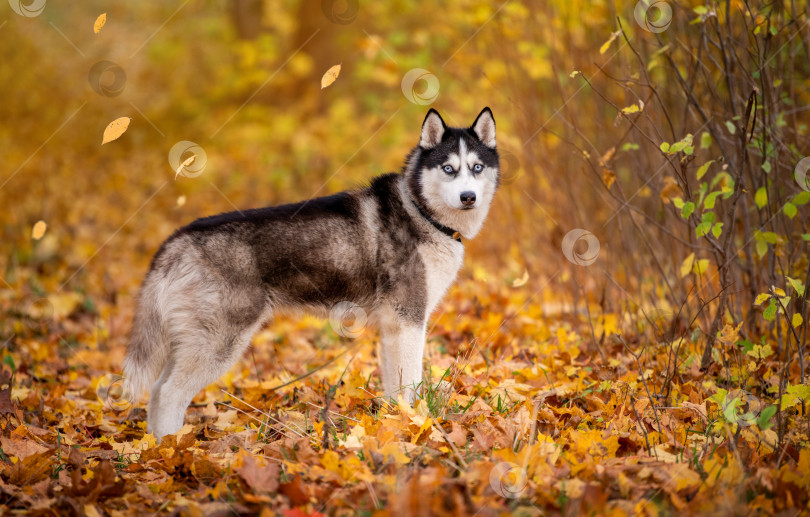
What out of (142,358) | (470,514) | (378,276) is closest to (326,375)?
(378,276)

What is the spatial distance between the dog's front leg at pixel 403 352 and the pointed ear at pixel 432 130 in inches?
48.5

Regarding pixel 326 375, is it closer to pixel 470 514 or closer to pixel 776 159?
pixel 470 514

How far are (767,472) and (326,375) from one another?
2984mm

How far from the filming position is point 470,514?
2449 mm

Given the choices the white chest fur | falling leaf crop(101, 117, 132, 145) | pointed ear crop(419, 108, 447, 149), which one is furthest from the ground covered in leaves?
falling leaf crop(101, 117, 132, 145)

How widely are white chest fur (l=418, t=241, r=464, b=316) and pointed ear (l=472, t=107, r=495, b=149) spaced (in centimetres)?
79

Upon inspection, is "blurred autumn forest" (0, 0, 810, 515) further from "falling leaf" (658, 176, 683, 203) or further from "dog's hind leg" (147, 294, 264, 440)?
"dog's hind leg" (147, 294, 264, 440)

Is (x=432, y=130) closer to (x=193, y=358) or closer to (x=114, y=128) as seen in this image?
(x=114, y=128)

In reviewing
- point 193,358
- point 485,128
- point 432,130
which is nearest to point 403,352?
point 193,358

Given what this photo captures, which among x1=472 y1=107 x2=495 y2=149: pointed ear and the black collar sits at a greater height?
x1=472 y1=107 x2=495 y2=149: pointed ear

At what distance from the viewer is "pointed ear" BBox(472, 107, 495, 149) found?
4387 mm

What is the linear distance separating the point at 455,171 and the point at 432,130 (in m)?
0.34

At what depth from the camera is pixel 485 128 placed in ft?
14.7

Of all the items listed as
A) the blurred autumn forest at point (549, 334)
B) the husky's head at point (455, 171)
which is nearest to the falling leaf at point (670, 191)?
the blurred autumn forest at point (549, 334)
